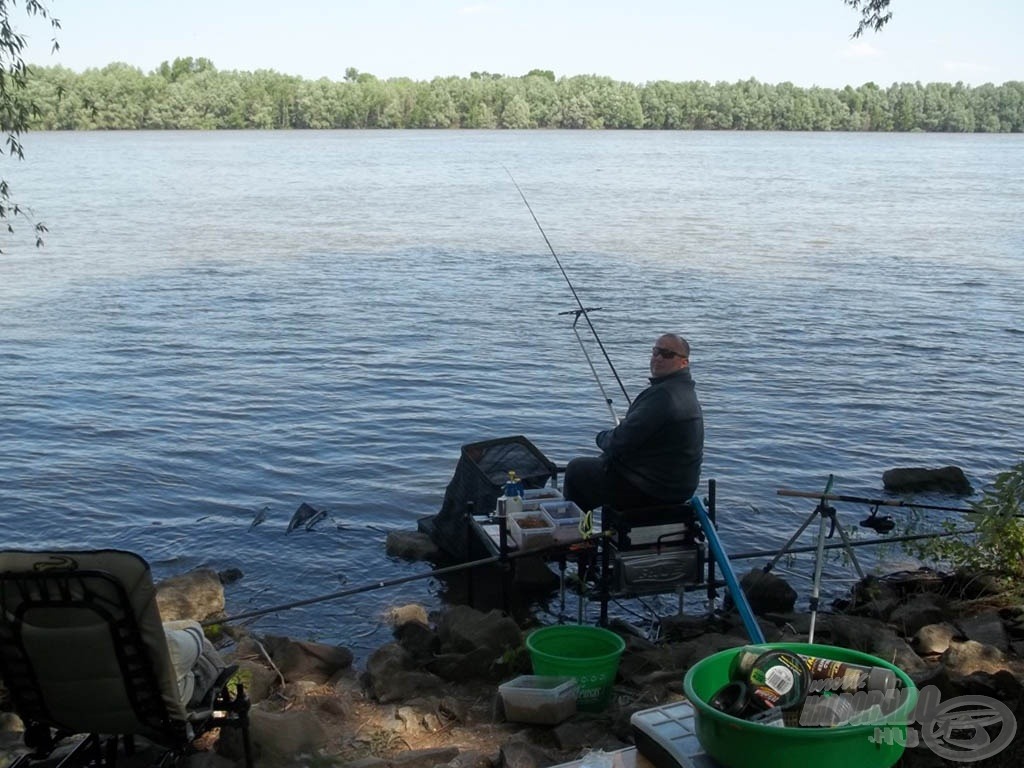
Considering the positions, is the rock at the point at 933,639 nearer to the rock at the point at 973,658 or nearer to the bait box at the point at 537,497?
the rock at the point at 973,658

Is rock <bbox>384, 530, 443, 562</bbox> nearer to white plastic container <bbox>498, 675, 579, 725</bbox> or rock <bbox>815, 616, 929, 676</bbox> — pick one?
rock <bbox>815, 616, 929, 676</bbox>

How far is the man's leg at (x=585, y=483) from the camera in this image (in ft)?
23.0

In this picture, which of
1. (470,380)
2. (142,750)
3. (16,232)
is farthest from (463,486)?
(16,232)

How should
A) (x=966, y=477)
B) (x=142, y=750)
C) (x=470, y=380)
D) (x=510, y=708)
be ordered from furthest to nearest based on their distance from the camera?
1. (x=470, y=380)
2. (x=966, y=477)
3. (x=510, y=708)
4. (x=142, y=750)

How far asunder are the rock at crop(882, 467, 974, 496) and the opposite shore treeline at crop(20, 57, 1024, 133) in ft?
278

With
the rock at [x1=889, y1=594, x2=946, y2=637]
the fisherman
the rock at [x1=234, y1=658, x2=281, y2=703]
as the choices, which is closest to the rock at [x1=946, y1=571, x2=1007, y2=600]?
the rock at [x1=889, y1=594, x2=946, y2=637]

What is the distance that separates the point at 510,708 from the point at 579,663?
410 millimetres

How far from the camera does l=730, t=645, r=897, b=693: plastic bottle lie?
338cm

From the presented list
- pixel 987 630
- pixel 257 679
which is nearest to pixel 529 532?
pixel 257 679

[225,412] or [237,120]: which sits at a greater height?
[237,120]

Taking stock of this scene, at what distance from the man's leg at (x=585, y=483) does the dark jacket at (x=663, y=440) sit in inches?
12.3

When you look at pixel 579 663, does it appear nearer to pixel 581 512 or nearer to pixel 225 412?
pixel 581 512

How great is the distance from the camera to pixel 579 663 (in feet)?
18.5

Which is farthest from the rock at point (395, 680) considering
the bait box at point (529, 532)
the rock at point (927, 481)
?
the rock at point (927, 481)
